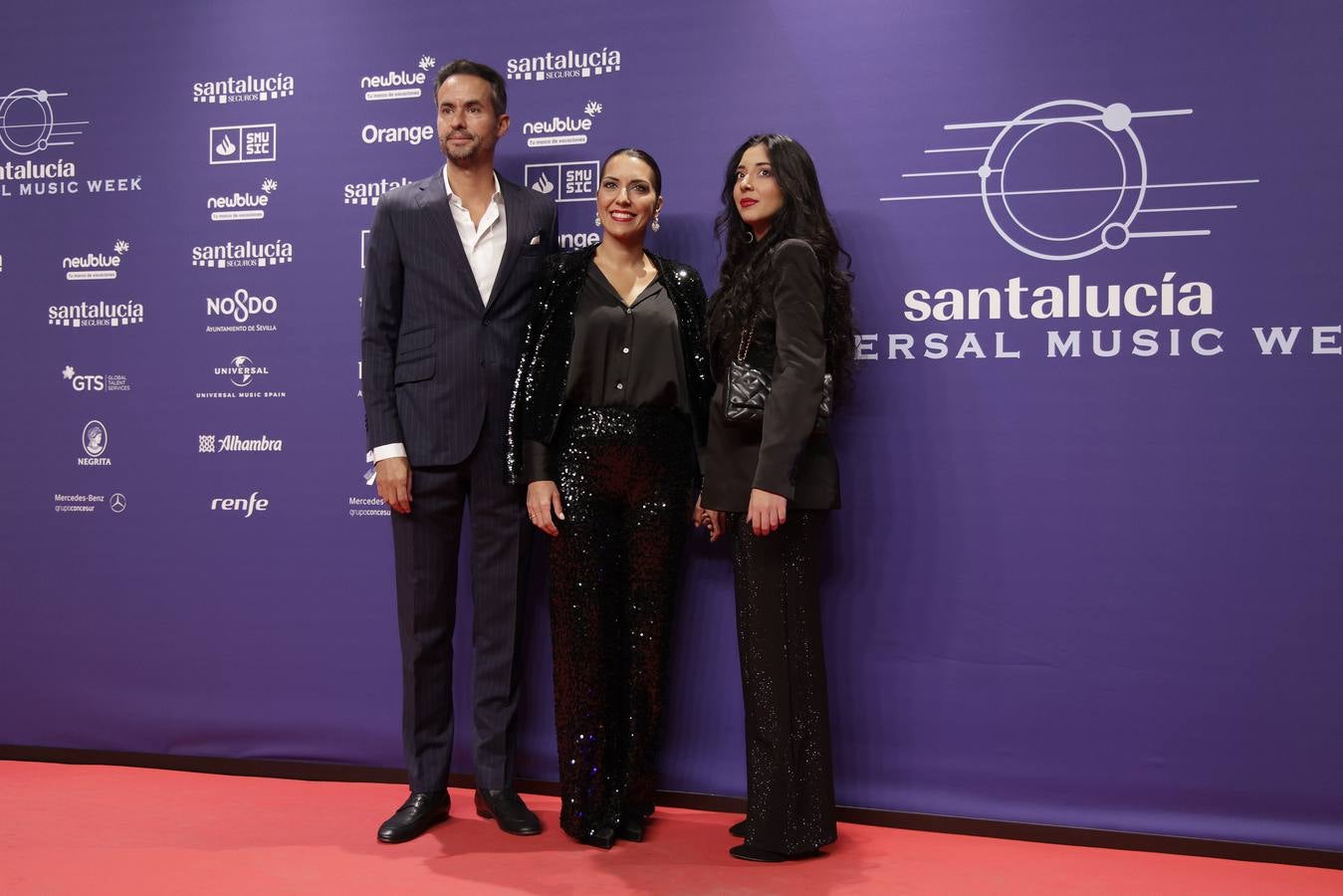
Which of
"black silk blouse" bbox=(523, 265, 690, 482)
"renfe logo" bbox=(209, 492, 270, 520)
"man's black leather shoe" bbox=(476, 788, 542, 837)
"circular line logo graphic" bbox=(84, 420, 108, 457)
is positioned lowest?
"man's black leather shoe" bbox=(476, 788, 542, 837)

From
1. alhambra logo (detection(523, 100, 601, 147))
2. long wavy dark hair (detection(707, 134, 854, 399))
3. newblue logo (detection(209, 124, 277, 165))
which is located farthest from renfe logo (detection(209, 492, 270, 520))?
long wavy dark hair (detection(707, 134, 854, 399))

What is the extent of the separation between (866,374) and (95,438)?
2.56m

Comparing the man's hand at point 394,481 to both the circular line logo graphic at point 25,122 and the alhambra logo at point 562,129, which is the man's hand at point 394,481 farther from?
the circular line logo graphic at point 25,122

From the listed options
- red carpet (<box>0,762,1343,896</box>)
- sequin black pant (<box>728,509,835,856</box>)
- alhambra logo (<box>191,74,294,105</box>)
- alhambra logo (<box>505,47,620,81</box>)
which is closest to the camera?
red carpet (<box>0,762,1343,896</box>)

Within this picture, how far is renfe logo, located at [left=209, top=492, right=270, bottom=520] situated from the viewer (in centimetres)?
362

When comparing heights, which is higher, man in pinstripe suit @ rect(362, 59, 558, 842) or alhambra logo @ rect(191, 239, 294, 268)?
alhambra logo @ rect(191, 239, 294, 268)

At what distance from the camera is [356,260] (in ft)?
11.6

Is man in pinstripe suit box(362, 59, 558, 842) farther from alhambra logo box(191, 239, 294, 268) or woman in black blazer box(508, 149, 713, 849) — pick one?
alhambra logo box(191, 239, 294, 268)

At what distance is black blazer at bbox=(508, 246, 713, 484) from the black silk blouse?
0.02 meters

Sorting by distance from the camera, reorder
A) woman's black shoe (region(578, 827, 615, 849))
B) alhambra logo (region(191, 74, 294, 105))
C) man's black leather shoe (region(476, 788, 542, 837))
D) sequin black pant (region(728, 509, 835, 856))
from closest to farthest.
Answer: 1. sequin black pant (region(728, 509, 835, 856))
2. woman's black shoe (region(578, 827, 615, 849))
3. man's black leather shoe (region(476, 788, 542, 837))
4. alhambra logo (region(191, 74, 294, 105))

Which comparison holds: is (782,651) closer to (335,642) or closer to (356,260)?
(335,642)

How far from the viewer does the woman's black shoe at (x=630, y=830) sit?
2939mm

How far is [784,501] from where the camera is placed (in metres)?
2.69

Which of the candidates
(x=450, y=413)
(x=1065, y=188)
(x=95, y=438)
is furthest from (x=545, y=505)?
(x=95, y=438)
